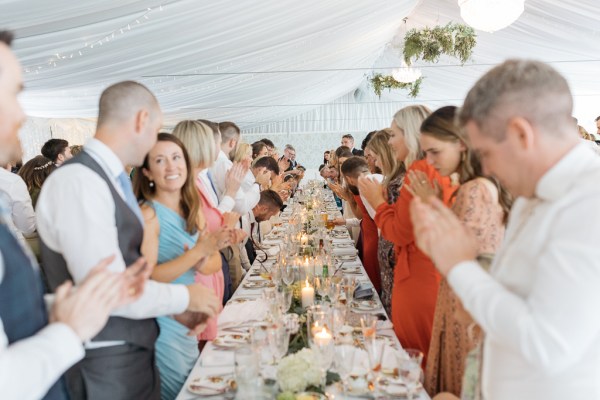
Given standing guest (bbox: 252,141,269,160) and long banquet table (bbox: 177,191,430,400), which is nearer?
long banquet table (bbox: 177,191,430,400)

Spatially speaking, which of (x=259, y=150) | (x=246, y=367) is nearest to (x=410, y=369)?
(x=246, y=367)

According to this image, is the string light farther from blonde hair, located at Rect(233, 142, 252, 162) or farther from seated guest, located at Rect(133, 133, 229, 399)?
seated guest, located at Rect(133, 133, 229, 399)

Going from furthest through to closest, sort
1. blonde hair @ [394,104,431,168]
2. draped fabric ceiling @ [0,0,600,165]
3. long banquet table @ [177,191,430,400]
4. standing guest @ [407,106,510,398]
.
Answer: draped fabric ceiling @ [0,0,600,165]
blonde hair @ [394,104,431,168]
standing guest @ [407,106,510,398]
long banquet table @ [177,191,430,400]

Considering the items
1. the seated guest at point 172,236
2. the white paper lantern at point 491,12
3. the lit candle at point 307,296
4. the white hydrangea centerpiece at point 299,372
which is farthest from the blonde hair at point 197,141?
the white paper lantern at point 491,12

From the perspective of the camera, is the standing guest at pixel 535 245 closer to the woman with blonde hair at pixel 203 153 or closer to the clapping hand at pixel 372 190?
the clapping hand at pixel 372 190

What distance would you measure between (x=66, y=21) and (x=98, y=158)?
2.58m

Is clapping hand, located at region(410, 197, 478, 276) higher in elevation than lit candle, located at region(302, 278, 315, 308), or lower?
higher

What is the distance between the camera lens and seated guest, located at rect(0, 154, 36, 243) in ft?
14.0

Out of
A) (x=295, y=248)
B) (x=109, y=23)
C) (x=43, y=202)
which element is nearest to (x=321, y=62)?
(x=109, y=23)

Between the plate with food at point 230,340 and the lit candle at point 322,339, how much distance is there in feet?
1.72

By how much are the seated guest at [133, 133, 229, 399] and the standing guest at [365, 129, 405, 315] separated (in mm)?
1043

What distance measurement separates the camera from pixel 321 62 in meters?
9.48


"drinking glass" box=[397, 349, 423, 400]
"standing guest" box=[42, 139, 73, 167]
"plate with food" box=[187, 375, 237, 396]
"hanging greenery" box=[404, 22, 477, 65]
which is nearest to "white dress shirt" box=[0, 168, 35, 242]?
"standing guest" box=[42, 139, 73, 167]

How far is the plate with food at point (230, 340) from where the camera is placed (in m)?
2.33
